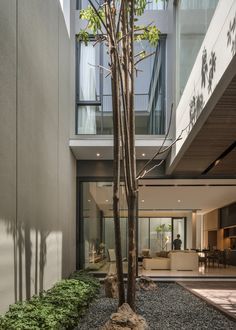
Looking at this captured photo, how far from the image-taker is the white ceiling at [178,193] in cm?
1323

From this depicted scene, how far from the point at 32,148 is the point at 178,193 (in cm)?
1059

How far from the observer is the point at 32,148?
671 cm

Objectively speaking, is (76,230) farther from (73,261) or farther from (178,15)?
(178,15)

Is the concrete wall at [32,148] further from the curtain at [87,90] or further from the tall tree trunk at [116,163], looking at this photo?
the curtain at [87,90]

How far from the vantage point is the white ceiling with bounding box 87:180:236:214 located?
43.4 feet

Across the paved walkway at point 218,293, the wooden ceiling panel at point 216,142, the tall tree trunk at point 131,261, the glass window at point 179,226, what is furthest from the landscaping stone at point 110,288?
the glass window at point 179,226

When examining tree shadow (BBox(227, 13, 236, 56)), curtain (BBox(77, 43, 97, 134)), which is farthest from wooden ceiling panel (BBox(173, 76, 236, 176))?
curtain (BBox(77, 43, 97, 134))

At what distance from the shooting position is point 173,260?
16.6 metres

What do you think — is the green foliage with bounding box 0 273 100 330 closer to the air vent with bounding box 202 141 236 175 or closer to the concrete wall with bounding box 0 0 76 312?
the concrete wall with bounding box 0 0 76 312

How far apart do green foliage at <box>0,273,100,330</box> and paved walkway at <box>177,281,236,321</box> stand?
2.24 metres

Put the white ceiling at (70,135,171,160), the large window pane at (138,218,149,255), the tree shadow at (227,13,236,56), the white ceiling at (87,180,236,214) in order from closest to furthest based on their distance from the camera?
the tree shadow at (227,13,236,56) → the white ceiling at (70,135,171,160) → the white ceiling at (87,180,236,214) → the large window pane at (138,218,149,255)

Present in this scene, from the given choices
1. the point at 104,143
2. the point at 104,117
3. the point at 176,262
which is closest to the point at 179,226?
the point at 176,262

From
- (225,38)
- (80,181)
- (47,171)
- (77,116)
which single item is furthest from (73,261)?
(225,38)

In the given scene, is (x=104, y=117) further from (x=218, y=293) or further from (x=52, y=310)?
(x=52, y=310)
